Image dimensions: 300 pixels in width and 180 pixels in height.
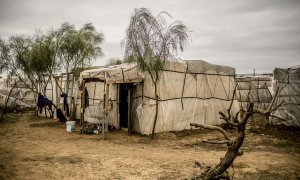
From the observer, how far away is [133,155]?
7699 millimetres

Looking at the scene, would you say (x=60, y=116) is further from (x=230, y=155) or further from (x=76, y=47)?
(x=230, y=155)

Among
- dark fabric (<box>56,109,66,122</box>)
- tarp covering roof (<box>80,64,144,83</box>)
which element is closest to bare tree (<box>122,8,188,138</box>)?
tarp covering roof (<box>80,64,144,83</box>)

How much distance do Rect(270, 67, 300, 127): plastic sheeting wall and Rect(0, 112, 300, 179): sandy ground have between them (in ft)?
4.03

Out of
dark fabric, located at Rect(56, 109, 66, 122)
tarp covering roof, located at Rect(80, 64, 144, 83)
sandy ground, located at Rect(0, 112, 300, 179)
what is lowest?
sandy ground, located at Rect(0, 112, 300, 179)

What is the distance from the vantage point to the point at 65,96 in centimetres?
1523

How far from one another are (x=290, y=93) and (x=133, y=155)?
8386 mm

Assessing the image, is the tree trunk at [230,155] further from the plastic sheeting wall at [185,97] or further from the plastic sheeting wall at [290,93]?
the plastic sheeting wall at [290,93]

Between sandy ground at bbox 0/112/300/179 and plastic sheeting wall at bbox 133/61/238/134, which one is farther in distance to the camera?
plastic sheeting wall at bbox 133/61/238/134

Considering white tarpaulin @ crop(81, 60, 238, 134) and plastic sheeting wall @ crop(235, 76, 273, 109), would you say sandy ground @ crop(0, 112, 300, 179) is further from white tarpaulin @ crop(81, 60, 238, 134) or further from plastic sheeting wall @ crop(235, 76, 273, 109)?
plastic sheeting wall @ crop(235, 76, 273, 109)

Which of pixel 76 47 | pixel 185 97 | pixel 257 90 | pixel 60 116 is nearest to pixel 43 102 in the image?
pixel 60 116

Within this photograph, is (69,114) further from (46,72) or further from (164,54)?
(164,54)

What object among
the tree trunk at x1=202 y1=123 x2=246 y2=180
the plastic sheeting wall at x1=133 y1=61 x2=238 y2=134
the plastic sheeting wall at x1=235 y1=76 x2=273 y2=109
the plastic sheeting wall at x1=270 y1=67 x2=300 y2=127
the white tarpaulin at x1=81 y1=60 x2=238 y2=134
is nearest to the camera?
the tree trunk at x1=202 y1=123 x2=246 y2=180

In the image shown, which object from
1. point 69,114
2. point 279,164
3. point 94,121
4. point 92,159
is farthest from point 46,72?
point 279,164

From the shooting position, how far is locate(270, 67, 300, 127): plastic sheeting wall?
12203 mm
